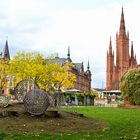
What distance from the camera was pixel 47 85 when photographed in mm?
65625

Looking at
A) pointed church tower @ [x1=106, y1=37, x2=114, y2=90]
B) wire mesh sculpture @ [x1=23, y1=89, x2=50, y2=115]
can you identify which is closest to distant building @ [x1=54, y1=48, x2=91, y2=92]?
pointed church tower @ [x1=106, y1=37, x2=114, y2=90]

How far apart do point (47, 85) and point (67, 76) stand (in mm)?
5210

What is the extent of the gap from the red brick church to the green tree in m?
110

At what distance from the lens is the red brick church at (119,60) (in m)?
165

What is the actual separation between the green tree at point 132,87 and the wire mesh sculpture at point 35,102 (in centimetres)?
3428

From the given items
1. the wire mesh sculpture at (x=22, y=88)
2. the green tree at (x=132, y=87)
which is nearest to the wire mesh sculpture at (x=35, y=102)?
the wire mesh sculpture at (x=22, y=88)

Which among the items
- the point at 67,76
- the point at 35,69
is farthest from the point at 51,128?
the point at 67,76

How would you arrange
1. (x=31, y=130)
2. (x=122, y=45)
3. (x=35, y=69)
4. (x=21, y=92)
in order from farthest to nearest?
(x=122, y=45) → (x=35, y=69) → (x=21, y=92) → (x=31, y=130)

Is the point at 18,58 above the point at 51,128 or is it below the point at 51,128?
above

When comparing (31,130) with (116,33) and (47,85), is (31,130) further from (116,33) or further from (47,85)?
(116,33)

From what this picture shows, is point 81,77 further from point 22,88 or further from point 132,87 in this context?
point 22,88

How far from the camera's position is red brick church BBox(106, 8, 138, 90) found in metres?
165

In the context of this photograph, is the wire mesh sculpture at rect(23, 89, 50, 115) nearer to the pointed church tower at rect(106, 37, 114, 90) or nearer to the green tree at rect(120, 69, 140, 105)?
the green tree at rect(120, 69, 140, 105)

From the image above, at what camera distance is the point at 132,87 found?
51.4 m
